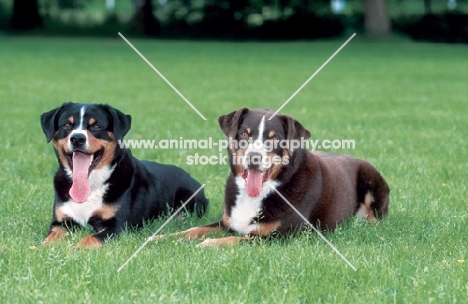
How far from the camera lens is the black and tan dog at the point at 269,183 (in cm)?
661

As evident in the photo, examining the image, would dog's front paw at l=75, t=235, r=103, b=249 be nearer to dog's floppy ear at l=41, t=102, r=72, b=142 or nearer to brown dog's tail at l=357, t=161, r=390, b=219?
dog's floppy ear at l=41, t=102, r=72, b=142

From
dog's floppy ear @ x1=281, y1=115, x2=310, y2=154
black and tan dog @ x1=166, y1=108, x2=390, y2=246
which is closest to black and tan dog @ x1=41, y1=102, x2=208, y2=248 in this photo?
black and tan dog @ x1=166, y1=108, x2=390, y2=246

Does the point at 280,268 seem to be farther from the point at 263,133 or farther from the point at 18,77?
the point at 18,77

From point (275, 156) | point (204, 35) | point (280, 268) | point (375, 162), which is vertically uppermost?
point (275, 156)

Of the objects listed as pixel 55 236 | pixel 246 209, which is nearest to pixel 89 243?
pixel 55 236

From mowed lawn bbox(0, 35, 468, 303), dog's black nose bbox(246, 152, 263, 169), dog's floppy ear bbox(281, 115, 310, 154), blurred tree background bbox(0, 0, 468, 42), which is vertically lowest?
blurred tree background bbox(0, 0, 468, 42)

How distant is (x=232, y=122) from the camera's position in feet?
22.2

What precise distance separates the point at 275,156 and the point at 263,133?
0.20 meters

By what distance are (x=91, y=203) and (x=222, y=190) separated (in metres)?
2.16

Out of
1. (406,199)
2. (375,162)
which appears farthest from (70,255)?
(375,162)

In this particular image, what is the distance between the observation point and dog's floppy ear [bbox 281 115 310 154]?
6.73m

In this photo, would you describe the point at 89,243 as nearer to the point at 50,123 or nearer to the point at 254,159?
the point at 50,123

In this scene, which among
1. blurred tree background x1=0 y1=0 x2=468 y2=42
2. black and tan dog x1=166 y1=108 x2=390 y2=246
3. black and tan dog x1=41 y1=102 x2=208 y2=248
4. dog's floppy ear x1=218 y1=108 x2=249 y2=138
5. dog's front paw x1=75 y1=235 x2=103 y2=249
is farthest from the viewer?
blurred tree background x1=0 y1=0 x2=468 y2=42

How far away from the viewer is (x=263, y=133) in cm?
662
